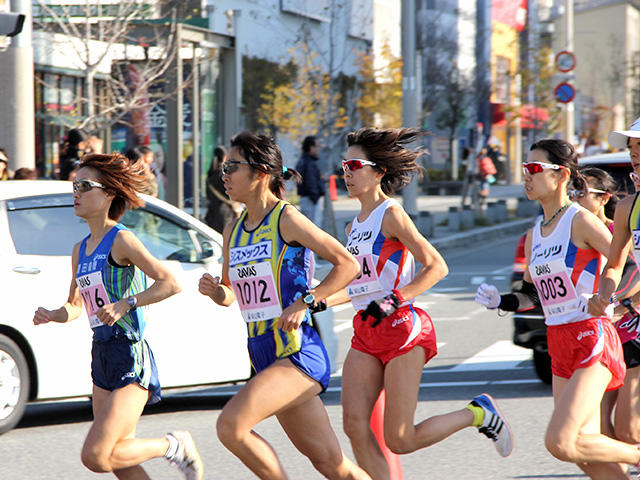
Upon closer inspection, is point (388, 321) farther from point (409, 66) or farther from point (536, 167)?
point (409, 66)

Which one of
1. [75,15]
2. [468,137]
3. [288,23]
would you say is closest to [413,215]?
[75,15]

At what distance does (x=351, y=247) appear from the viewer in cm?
539

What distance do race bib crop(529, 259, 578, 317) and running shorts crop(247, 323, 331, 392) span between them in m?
1.07

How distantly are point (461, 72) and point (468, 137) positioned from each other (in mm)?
14904

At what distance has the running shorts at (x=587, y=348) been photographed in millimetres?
4926

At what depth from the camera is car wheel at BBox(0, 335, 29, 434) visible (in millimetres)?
7176

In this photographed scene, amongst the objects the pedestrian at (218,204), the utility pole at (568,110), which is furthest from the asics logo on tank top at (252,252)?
the utility pole at (568,110)

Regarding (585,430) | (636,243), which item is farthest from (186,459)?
(636,243)

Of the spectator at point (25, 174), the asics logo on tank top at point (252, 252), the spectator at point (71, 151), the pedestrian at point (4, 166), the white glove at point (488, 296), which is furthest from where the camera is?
the spectator at point (71, 151)

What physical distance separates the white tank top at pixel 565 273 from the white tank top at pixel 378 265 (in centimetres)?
62

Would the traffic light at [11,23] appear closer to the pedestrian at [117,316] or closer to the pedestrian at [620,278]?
the pedestrian at [117,316]

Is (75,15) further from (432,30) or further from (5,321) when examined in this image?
(432,30)

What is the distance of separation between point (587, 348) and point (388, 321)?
0.86 m

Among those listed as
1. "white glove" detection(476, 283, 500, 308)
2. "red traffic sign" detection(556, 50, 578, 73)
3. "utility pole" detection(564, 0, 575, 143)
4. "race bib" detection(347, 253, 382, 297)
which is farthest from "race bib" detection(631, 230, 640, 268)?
"red traffic sign" detection(556, 50, 578, 73)
